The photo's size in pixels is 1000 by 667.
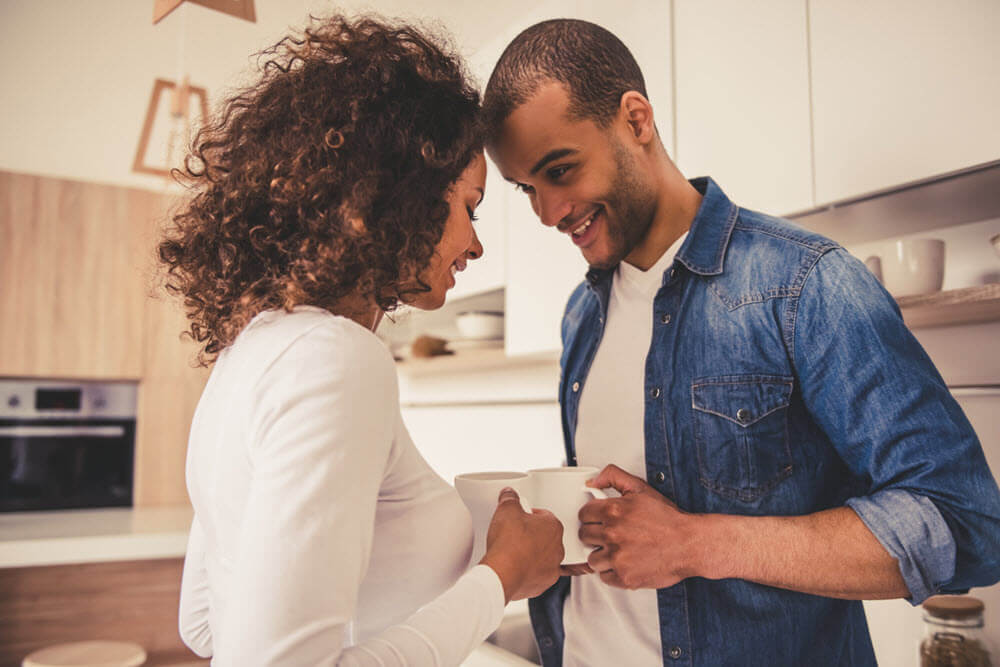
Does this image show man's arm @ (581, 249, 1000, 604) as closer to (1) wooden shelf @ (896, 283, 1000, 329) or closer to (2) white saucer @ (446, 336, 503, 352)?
(1) wooden shelf @ (896, 283, 1000, 329)

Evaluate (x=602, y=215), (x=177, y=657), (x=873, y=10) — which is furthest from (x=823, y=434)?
(x=177, y=657)

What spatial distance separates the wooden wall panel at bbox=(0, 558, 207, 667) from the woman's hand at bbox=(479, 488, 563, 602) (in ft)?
6.75

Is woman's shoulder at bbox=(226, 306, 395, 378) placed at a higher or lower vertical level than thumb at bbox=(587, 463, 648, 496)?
higher

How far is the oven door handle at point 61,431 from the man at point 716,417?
3.68 meters

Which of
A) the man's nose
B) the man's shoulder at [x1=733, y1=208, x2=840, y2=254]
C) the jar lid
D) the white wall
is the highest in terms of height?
the white wall

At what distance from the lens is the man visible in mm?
802

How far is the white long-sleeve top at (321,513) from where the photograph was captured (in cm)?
53

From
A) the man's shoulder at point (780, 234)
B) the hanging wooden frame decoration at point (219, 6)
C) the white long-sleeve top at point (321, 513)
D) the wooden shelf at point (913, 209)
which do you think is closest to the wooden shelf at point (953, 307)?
the wooden shelf at point (913, 209)

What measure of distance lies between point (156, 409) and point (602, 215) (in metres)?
3.71

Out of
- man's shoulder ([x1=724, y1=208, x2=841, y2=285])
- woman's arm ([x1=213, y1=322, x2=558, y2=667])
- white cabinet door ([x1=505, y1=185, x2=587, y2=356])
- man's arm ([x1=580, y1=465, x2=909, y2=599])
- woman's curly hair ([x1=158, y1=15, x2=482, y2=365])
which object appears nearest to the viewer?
woman's arm ([x1=213, y1=322, x2=558, y2=667])

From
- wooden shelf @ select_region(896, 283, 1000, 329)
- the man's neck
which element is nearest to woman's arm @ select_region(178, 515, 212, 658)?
the man's neck

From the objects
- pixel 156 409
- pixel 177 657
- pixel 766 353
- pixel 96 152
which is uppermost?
pixel 96 152

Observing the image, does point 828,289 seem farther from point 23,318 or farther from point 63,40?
point 23,318

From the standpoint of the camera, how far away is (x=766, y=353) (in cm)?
95
